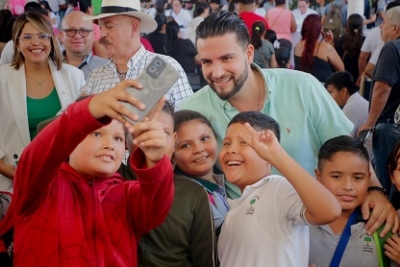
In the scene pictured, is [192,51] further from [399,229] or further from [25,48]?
[399,229]

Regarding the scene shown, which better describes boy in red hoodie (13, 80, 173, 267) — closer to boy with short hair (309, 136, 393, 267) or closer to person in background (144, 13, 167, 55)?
boy with short hair (309, 136, 393, 267)

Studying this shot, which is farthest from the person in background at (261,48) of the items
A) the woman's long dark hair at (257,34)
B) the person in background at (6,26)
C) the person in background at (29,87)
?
the person in background at (29,87)

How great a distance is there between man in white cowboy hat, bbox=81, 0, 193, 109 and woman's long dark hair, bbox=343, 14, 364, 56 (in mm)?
4783

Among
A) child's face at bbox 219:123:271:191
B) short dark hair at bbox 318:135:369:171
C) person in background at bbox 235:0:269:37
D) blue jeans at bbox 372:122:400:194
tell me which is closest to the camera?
child's face at bbox 219:123:271:191

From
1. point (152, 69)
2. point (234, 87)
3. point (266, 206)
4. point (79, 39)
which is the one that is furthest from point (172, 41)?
point (152, 69)

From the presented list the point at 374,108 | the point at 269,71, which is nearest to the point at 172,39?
the point at 374,108

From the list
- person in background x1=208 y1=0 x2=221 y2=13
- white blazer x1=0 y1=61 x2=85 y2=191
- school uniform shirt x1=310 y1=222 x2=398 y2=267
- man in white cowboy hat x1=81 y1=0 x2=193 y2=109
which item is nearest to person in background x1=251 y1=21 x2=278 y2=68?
man in white cowboy hat x1=81 y1=0 x2=193 y2=109

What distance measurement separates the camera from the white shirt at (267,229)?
7.97 ft

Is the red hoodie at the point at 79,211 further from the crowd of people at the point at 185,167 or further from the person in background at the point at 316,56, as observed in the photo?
the person in background at the point at 316,56

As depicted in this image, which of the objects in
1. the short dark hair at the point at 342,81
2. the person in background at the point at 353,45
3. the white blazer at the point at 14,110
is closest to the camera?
the white blazer at the point at 14,110

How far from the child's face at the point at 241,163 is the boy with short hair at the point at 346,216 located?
0.33m

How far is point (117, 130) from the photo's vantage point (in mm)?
2328

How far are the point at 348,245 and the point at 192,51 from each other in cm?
753

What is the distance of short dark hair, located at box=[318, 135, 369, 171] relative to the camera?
113 inches
